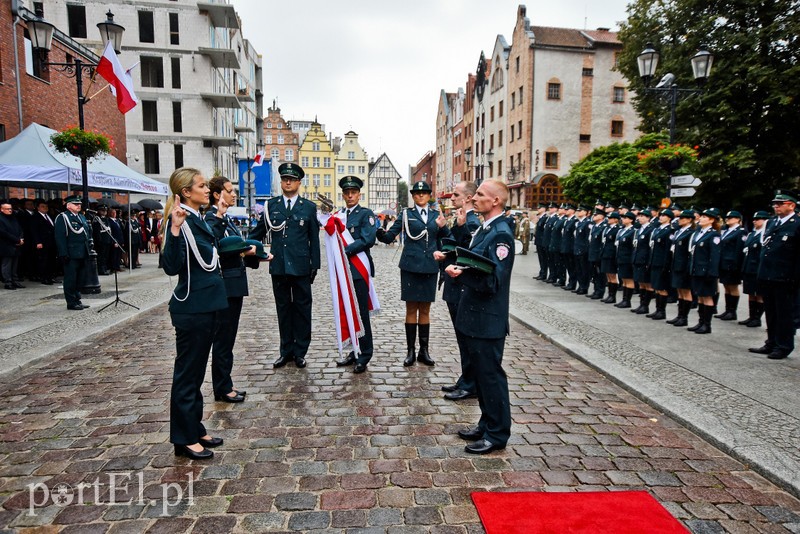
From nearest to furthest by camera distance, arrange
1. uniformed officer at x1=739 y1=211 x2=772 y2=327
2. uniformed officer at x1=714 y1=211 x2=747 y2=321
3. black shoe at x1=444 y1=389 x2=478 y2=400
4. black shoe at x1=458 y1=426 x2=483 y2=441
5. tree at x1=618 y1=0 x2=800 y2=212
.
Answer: black shoe at x1=458 y1=426 x2=483 y2=441 → black shoe at x1=444 y1=389 x2=478 y2=400 → uniformed officer at x1=739 y1=211 x2=772 y2=327 → uniformed officer at x1=714 y1=211 x2=747 y2=321 → tree at x1=618 y1=0 x2=800 y2=212

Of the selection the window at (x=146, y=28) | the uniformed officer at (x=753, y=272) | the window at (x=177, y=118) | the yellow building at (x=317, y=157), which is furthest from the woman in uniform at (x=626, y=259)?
the yellow building at (x=317, y=157)

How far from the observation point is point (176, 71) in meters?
37.8

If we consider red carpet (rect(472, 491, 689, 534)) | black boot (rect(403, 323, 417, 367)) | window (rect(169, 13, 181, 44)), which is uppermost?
window (rect(169, 13, 181, 44))

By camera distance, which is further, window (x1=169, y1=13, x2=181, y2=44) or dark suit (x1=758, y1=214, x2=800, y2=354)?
window (x1=169, y1=13, x2=181, y2=44)

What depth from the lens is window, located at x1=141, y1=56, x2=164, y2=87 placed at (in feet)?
124

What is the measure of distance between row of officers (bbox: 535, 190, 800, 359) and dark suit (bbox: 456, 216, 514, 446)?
5.06m

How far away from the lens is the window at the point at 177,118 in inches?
1490

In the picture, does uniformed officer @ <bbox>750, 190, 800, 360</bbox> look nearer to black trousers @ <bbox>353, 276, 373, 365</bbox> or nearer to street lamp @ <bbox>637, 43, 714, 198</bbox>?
street lamp @ <bbox>637, 43, 714, 198</bbox>

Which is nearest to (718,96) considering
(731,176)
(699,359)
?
(731,176)

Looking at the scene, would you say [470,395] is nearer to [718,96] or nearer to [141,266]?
[141,266]

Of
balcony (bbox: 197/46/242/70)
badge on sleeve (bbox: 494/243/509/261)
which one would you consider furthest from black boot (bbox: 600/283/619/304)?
balcony (bbox: 197/46/242/70)

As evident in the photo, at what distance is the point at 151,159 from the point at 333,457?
40.3m

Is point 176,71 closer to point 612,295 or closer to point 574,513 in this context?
point 612,295

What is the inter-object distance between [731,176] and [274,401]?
22.8 meters
